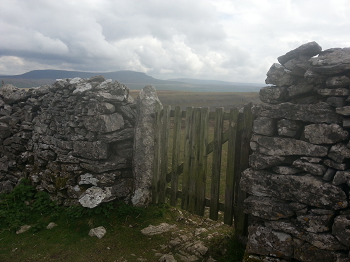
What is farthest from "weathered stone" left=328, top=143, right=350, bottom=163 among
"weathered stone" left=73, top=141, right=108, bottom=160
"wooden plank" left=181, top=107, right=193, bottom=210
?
"weathered stone" left=73, top=141, right=108, bottom=160

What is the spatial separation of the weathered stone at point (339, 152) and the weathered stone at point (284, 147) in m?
0.09

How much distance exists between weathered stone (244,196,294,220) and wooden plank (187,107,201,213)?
6.17 feet

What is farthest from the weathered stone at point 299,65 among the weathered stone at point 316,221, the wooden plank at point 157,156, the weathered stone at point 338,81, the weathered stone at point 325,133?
the wooden plank at point 157,156

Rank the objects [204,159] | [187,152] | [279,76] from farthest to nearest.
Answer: [187,152] < [204,159] < [279,76]

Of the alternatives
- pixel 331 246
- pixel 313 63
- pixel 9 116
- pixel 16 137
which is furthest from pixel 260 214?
pixel 9 116

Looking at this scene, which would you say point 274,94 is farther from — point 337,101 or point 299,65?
point 337,101

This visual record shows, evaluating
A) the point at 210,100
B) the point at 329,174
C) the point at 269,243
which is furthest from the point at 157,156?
the point at 210,100

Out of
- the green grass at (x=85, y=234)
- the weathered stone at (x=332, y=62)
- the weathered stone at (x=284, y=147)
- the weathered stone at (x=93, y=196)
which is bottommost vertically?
the green grass at (x=85, y=234)

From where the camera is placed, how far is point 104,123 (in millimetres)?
6934

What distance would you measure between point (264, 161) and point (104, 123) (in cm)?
402

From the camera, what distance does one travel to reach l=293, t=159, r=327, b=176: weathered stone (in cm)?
414

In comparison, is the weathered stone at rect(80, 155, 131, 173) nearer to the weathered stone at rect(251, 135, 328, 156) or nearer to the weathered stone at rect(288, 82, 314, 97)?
the weathered stone at rect(251, 135, 328, 156)

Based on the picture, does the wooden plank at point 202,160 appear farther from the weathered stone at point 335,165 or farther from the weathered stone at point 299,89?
the weathered stone at point 335,165

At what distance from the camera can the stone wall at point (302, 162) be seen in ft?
13.1
